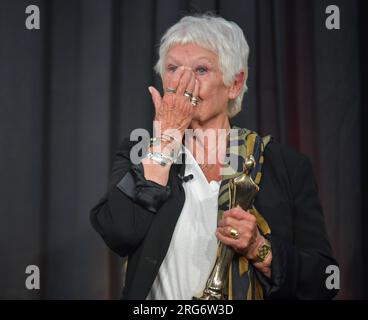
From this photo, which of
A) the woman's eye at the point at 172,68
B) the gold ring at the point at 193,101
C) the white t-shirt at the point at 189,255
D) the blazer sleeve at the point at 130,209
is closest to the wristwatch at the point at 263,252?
the white t-shirt at the point at 189,255

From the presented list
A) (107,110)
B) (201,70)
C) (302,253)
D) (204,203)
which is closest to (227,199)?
(204,203)

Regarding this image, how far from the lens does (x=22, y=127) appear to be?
1694 millimetres

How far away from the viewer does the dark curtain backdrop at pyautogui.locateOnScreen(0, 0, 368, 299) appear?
1692mm

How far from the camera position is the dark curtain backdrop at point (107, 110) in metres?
1.69

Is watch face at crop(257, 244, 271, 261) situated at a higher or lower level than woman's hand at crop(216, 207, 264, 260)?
lower

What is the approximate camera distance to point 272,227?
1.23 m

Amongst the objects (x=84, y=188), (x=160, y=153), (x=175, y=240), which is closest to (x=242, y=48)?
(x=160, y=153)

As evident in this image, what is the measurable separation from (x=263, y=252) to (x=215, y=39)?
51 cm

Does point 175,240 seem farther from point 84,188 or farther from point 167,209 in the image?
point 84,188

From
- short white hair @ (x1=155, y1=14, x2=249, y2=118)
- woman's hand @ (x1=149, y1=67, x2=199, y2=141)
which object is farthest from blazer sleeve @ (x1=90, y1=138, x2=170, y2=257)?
short white hair @ (x1=155, y1=14, x2=249, y2=118)

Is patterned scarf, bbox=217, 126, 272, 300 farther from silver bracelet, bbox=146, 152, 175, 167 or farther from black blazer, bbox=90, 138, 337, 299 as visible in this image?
silver bracelet, bbox=146, 152, 175, 167

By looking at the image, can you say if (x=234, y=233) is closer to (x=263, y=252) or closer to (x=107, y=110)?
(x=263, y=252)

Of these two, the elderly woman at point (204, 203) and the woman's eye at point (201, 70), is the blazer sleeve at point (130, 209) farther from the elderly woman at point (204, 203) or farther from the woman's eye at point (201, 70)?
the woman's eye at point (201, 70)

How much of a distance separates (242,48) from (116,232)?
0.56 meters
